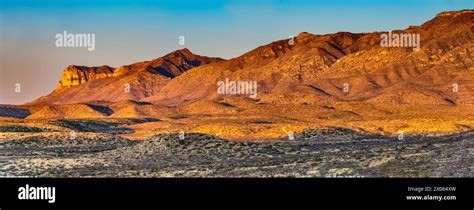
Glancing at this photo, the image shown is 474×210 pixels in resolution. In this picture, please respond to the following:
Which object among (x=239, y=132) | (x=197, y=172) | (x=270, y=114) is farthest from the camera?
(x=270, y=114)

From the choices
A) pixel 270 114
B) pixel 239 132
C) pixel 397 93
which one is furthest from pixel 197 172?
pixel 397 93

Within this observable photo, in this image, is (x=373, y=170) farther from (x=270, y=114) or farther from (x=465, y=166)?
(x=270, y=114)
